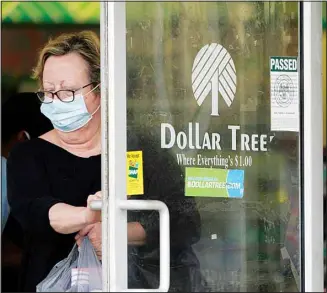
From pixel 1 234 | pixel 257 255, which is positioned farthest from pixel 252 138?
pixel 1 234

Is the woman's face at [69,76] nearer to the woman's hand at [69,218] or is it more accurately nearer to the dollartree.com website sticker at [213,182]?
the woman's hand at [69,218]

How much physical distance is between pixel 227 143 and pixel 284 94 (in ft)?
1.13

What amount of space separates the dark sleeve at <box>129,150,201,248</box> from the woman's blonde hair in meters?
0.62

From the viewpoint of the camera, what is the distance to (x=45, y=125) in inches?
170

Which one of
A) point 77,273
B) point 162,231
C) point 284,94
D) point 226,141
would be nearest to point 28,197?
point 77,273

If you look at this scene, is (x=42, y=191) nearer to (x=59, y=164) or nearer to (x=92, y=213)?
(x=59, y=164)

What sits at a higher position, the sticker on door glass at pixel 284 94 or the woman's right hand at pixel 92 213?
the sticker on door glass at pixel 284 94

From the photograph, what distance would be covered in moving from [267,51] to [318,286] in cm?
110

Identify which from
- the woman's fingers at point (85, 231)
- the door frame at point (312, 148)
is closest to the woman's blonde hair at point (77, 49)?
the woman's fingers at point (85, 231)

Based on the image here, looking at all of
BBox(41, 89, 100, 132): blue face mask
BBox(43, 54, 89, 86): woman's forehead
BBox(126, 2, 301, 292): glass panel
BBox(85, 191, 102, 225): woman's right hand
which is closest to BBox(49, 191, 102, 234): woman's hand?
BBox(85, 191, 102, 225): woman's right hand

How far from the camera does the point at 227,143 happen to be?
4012mm

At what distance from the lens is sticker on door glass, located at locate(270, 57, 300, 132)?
3975 mm

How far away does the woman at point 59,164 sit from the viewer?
4285 millimetres

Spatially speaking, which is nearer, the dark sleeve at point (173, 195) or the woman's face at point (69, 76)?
the dark sleeve at point (173, 195)
